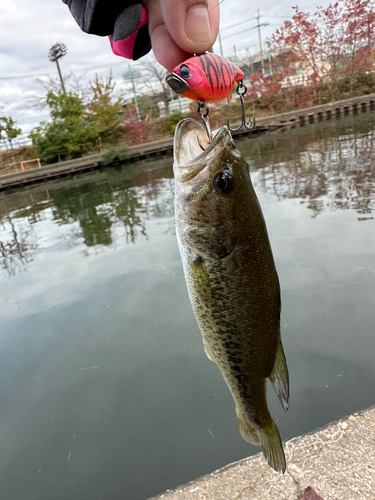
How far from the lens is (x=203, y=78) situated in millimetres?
1462

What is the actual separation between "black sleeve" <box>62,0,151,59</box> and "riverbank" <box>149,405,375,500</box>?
296 cm

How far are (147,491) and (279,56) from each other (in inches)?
1743

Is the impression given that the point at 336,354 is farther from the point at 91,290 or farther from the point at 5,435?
the point at 91,290

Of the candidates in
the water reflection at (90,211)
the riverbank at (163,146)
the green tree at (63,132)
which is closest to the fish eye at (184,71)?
the water reflection at (90,211)

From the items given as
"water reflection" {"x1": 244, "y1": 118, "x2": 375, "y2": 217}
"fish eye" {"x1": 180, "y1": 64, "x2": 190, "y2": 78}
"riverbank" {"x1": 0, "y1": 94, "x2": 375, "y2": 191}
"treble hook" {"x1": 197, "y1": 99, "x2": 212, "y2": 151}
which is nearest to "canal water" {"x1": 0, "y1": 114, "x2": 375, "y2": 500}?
"water reflection" {"x1": 244, "y1": 118, "x2": 375, "y2": 217}

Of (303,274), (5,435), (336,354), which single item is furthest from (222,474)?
(303,274)

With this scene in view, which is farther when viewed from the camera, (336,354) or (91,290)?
(91,290)

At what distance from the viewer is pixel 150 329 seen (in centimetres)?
577

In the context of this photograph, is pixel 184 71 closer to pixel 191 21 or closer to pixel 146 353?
pixel 191 21

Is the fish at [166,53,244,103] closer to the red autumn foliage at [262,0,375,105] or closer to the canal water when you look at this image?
the canal water

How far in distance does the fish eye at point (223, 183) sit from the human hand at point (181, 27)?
52 centimetres

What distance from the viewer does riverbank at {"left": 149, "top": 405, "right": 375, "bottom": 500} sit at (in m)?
2.52

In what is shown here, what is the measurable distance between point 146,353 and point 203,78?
4.41 m

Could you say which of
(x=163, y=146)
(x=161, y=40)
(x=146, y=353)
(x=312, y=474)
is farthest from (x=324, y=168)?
(x=163, y=146)
